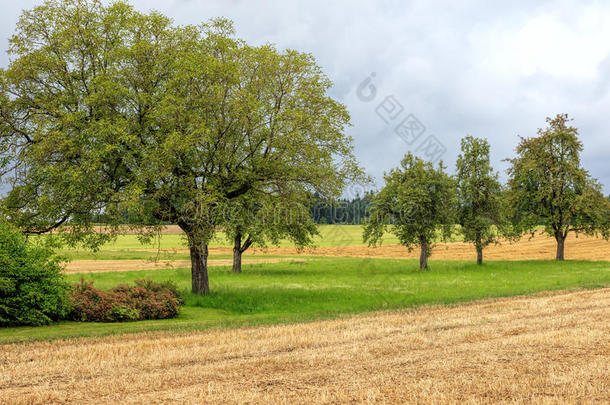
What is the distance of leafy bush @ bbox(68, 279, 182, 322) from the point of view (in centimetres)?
A: 1809

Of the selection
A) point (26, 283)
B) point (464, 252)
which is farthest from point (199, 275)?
point (464, 252)

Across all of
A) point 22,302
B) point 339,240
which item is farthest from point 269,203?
point 339,240

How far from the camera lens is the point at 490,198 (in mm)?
48062

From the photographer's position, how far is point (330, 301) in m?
24.0

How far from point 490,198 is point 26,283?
4169 centimetres

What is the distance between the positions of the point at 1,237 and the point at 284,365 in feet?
35.3

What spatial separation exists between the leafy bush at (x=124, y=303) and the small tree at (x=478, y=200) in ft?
111

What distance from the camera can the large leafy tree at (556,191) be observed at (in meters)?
51.4

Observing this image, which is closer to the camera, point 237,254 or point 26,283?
point 26,283

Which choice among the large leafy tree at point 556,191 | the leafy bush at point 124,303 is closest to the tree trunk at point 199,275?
the leafy bush at point 124,303

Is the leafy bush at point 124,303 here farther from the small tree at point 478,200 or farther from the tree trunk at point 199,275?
the small tree at point 478,200

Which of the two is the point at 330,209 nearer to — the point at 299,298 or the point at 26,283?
the point at 299,298

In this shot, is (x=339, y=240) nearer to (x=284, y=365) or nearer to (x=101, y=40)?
(x=101, y=40)

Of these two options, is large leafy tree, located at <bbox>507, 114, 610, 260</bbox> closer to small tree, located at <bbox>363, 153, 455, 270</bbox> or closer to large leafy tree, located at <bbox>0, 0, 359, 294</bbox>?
small tree, located at <bbox>363, 153, 455, 270</bbox>
